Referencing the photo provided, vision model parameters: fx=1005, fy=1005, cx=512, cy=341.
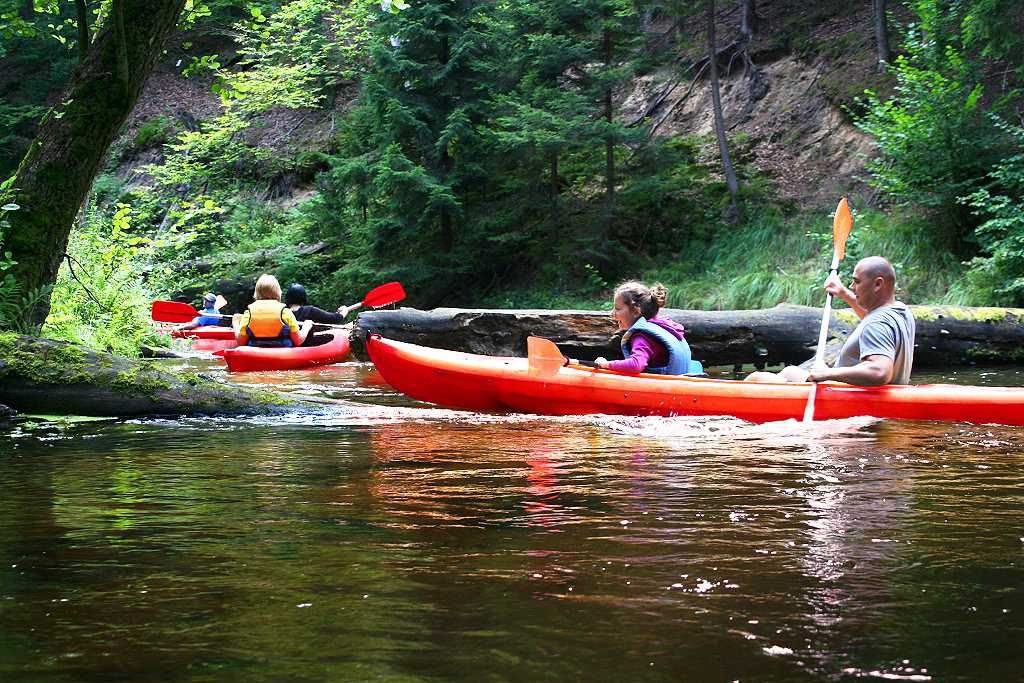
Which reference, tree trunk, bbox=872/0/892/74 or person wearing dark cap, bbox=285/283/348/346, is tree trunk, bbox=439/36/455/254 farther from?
tree trunk, bbox=872/0/892/74

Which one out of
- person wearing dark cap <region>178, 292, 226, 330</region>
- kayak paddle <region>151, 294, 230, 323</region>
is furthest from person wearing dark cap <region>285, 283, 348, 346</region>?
person wearing dark cap <region>178, 292, 226, 330</region>

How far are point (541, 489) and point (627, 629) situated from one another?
1858 mm

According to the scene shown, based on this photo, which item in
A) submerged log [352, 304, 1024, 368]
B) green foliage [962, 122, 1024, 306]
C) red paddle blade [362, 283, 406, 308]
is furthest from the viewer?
green foliage [962, 122, 1024, 306]

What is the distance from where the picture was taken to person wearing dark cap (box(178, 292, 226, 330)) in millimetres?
13857

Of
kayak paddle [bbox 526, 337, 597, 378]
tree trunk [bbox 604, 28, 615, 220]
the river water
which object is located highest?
tree trunk [bbox 604, 28, 615, 220]

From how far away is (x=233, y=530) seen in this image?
3625mm

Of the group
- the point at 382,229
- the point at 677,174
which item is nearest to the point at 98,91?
the point at 382,229

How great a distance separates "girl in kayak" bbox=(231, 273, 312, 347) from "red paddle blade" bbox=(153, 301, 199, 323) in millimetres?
1258

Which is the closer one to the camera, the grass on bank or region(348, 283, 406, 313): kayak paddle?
region(348, 283, 406, 313): kayak paddle

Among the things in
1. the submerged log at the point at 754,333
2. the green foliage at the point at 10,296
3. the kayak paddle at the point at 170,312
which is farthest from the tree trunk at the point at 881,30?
the green foliage at the point at 10,296

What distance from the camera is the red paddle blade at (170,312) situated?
12.7 m

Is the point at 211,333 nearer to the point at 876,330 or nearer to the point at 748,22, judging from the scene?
the point at 876,330

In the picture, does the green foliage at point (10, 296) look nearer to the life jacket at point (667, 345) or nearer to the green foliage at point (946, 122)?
the life jacket at point (667, 345)

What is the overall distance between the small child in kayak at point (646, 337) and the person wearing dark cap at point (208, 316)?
820 cm
